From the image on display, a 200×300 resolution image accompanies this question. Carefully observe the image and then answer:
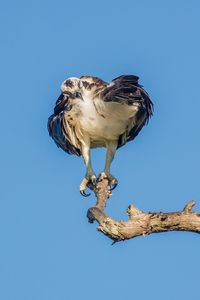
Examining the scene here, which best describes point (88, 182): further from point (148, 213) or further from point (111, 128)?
A: point (148, 213)

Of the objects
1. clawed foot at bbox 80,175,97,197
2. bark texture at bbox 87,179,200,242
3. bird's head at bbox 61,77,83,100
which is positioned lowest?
bark texture at bbox 87,179,200,242

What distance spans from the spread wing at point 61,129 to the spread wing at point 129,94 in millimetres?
566

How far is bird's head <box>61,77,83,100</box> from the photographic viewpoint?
8.90 m

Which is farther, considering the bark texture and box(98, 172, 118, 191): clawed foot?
box(98, 172, 118, 191): clawed foot

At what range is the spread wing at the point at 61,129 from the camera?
9391 mm

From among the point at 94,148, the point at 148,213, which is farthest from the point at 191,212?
the point at 94,148

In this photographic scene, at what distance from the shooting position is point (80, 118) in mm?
9391

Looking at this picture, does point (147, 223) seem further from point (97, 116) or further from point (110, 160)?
point (110, 160)

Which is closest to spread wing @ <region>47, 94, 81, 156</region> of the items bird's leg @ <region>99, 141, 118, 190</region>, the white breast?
the white breast

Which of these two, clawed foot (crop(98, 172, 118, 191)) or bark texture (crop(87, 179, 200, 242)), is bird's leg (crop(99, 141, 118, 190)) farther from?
bark texture (crop(87, 179, 200, 242))

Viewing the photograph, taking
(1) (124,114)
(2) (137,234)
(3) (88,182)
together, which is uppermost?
(1) (124,114)

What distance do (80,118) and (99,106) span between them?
1.04ft

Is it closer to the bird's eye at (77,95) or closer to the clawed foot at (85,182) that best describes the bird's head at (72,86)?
the bird's eye at (77,95)

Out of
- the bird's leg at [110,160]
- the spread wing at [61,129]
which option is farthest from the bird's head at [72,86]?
the bird's leg at [110,160]
